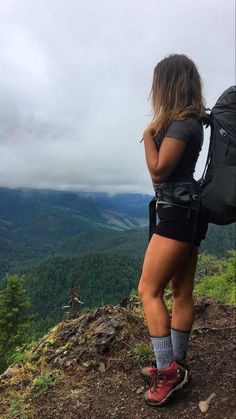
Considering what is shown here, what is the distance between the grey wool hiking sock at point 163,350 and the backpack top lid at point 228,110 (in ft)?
6.23

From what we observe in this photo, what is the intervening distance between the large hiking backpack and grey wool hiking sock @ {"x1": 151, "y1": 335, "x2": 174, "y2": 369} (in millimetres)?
1205

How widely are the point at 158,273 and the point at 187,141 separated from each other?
3.82 ft

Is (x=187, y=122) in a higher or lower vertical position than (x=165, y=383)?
higher

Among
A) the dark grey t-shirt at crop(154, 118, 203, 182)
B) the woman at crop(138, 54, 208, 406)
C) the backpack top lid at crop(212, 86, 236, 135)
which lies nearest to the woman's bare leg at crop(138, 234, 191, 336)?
the woman at crop(138, 54, 208, 406)

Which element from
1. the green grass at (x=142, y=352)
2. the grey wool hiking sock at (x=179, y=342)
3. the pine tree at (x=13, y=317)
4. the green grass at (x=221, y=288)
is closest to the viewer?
the grey wool hiking sock at (x=179, y=342)

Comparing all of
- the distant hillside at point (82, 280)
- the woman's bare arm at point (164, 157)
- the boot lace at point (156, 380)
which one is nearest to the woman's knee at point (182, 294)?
the boot lace at point (156, 380)

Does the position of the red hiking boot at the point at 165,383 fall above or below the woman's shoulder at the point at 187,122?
below

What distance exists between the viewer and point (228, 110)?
3.29 metres

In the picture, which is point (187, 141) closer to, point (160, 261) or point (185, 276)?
point (160, 261)

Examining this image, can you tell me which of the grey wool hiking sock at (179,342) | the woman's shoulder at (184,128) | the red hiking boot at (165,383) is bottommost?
the red hiking boot at (165,383)

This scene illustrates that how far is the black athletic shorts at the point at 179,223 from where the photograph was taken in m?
3.58

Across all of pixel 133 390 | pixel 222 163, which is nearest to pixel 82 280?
pixel 133 390

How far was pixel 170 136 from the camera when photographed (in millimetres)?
3455

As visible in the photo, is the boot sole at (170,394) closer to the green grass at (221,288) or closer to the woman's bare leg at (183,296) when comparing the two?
the woman's bare leg at (183,296)
